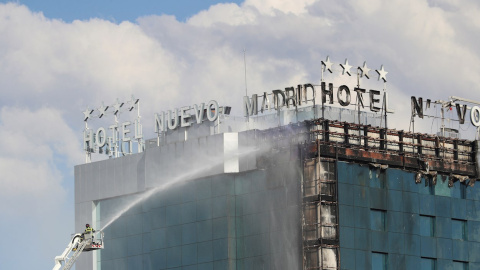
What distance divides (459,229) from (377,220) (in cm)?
1340

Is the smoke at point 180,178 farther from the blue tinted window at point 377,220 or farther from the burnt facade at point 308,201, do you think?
the blue tinted window at point 377,220

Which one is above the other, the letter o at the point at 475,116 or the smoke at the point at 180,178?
the letter o at the point at 475,116

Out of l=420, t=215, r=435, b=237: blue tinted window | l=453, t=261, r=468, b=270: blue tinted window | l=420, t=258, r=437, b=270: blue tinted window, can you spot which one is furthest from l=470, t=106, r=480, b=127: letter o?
l=420, t=258, r=437, b=270: blue tinted window

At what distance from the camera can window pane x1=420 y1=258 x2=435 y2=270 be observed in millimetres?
162125

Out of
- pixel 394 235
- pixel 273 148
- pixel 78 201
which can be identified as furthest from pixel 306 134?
pixel 78 201

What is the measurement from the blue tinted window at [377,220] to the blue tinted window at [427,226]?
5919mm

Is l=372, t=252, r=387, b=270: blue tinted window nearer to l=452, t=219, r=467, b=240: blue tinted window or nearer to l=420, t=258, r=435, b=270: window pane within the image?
l=420, t=258, r=435, b=270: window pane

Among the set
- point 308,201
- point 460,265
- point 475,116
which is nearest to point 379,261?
point 308,201

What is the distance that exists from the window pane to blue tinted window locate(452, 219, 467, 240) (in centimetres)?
500

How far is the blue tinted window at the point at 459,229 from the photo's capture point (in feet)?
546

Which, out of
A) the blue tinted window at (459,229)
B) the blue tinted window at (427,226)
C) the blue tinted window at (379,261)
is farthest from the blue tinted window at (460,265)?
the blue tinted window at (379,261)

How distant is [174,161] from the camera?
554ft

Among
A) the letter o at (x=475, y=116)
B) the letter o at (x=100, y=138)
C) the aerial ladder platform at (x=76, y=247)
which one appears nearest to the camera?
the aerial ladder platform at (x=76, y=247)

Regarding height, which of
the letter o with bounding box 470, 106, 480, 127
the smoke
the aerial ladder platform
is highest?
the letter o with bounding box 470, 106, 480, 127
